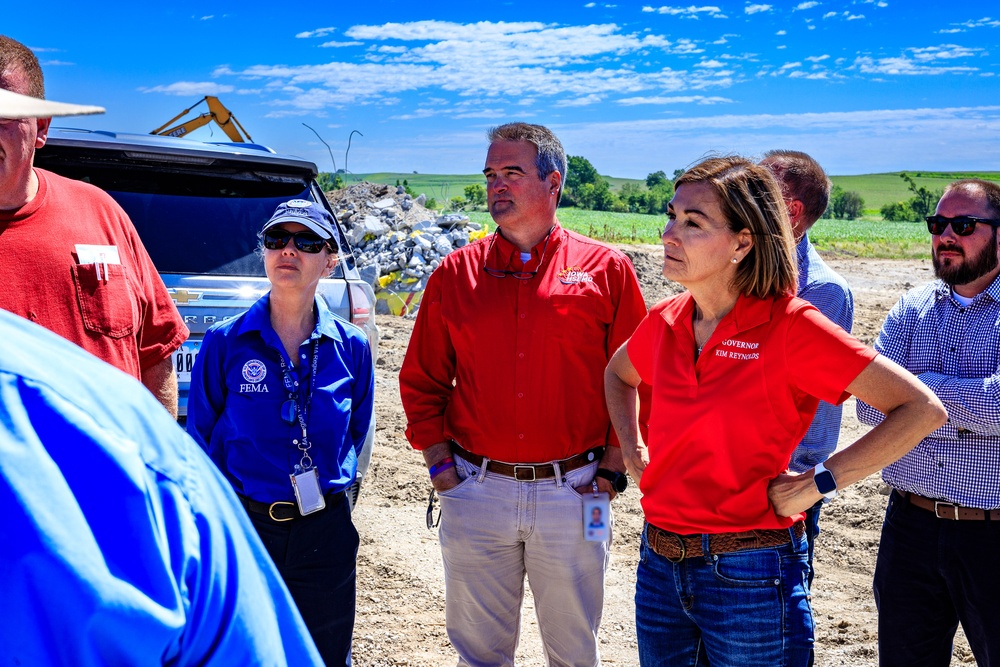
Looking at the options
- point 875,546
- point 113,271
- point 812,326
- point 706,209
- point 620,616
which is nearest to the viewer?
point 812,326

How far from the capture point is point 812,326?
2.41 meters

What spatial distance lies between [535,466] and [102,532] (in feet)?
8.94

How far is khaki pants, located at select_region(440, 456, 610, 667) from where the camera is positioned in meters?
3.31

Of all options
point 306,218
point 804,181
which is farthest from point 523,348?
point 804,181

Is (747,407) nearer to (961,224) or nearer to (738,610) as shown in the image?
(738,610)

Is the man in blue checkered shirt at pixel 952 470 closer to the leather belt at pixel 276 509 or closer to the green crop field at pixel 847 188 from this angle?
the leather belt at pixel 276 509

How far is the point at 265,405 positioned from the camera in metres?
3.07

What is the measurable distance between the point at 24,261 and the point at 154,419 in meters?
2.29

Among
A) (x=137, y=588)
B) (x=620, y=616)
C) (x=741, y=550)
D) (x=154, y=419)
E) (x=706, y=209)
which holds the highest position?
(x=706, y=209)

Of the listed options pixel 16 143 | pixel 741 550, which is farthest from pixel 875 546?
pixel 16 143

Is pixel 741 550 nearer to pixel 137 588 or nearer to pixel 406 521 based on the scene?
pixel 137 588

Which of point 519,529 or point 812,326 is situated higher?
point 812,326

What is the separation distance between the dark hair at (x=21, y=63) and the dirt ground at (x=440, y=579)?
286 centimetres

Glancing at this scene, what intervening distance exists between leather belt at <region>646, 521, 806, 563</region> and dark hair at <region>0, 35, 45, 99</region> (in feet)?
7.98
